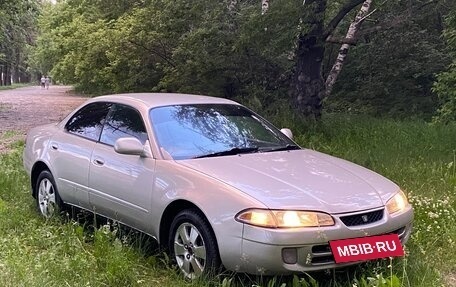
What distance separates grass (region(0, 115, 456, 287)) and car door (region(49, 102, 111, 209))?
0.32 m

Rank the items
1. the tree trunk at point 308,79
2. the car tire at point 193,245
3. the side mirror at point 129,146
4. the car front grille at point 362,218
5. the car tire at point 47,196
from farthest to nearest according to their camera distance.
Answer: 1. the tree trunk at point 308,79
2. the car tire at point 47,196
3. the side mirror at point 129,146
4. the car tire at point 193,245
5. the car front grille at point 362,218

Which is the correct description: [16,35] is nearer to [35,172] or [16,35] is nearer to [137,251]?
[35,172]

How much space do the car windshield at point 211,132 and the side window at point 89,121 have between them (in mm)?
757

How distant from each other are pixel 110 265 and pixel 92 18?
25319mm

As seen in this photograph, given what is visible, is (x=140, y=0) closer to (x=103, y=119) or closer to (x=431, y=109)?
(x=431, y=109)

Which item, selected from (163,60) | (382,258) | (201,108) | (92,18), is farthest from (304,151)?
(92,18)

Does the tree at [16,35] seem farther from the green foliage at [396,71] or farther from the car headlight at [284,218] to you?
the car headlight at [284,218]

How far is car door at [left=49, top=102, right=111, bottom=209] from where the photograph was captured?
5.58 metres

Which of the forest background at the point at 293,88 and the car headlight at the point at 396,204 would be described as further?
the forest background at the point at 293,88

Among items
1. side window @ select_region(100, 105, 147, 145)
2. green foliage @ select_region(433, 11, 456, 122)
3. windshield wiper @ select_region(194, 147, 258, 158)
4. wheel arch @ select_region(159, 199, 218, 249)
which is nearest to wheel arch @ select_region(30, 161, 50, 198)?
side window @ select_region(100, 105, 147, 145)

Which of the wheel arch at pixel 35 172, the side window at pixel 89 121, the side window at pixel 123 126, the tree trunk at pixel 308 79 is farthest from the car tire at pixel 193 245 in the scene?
the tree trunk at pixel 308 79

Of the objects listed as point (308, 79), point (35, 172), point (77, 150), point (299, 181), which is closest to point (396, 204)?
point (299, 181)

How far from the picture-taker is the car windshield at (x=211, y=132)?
4976 millimetres

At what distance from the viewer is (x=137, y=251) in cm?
485
